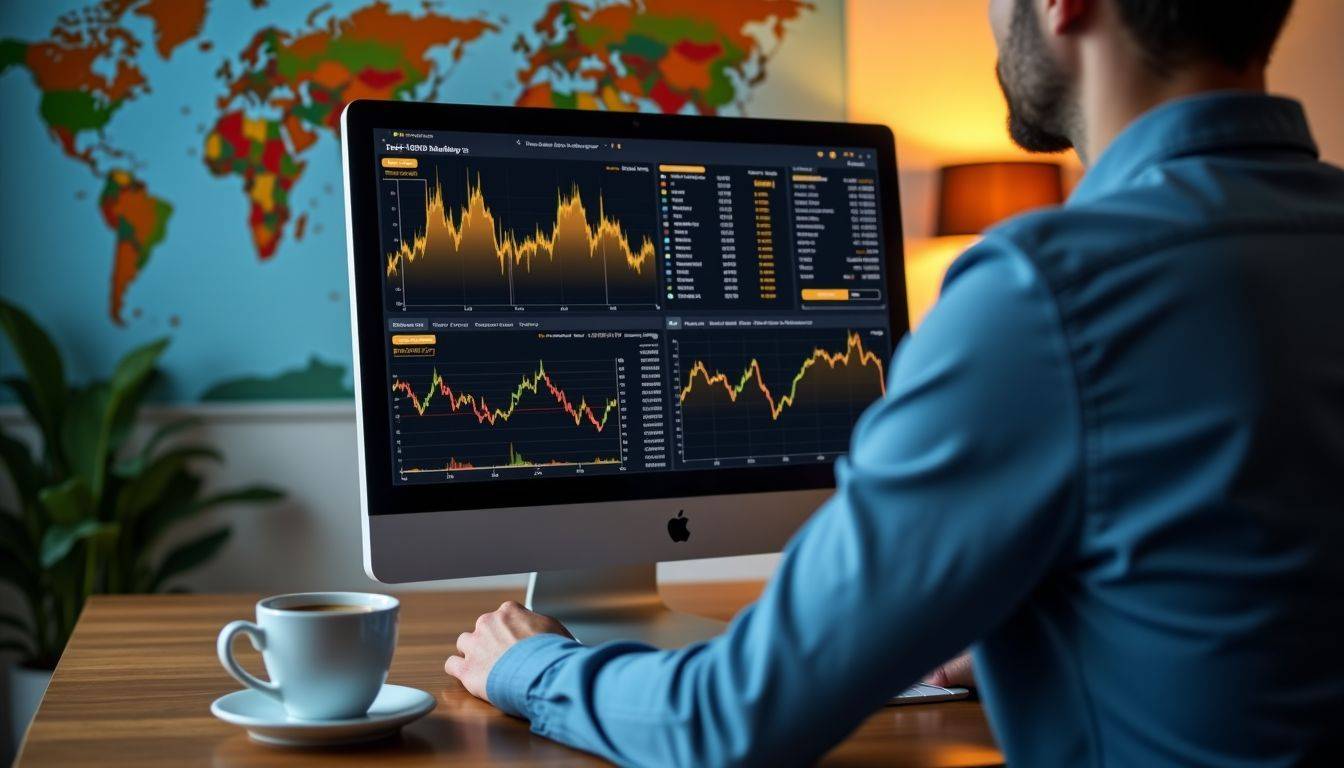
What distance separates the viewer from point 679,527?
1.26 meters

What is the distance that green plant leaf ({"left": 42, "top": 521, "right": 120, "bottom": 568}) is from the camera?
8.92 feet

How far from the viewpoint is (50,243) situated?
311 cm

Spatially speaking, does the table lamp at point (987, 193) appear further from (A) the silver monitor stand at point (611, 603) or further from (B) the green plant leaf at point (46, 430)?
(A) the silver monitor stand at point (611, 603)

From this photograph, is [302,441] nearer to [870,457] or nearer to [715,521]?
[715,521]

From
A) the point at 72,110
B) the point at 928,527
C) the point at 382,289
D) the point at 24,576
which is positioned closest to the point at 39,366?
the point at 24,576

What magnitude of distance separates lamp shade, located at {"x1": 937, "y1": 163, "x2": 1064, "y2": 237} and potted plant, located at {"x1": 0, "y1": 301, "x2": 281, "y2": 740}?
2000 mm

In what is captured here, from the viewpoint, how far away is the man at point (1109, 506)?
0.68 meters

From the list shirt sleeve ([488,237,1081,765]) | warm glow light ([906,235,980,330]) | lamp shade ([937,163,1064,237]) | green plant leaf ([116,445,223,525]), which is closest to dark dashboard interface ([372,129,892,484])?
shirt sleeve ([488,237,1081,765])

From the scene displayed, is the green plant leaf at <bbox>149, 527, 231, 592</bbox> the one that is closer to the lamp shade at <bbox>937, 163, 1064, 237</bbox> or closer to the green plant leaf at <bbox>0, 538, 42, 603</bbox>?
the green plant leaf at <bbox>0, 538, 42, 603</bbox>

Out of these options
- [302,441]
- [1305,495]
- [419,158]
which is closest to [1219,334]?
[1305,495]

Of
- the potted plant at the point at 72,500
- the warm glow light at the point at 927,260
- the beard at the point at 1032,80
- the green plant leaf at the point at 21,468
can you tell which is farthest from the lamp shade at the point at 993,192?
the beard at the point at 1032,80

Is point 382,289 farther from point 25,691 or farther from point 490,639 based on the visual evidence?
point 25,691

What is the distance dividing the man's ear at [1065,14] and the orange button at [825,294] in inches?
20.2

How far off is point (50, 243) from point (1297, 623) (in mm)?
3056
